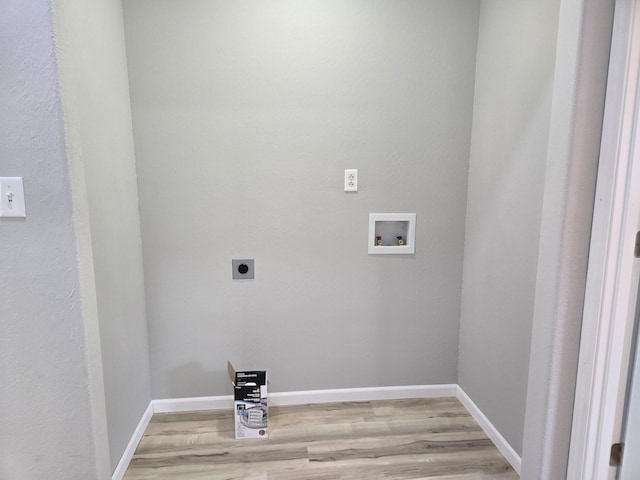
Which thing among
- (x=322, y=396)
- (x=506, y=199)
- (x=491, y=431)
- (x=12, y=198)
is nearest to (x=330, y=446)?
(x=322, y=396)

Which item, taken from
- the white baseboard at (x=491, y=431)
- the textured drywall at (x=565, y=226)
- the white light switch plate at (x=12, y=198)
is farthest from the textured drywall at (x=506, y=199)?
the white light switch plate at (x=12, y=198)

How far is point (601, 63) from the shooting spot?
110 cm

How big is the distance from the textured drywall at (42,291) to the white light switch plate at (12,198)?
0.02 meters

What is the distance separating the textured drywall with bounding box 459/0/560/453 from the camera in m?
1.54

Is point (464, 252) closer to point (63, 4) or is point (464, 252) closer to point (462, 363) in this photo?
point (462, 363)

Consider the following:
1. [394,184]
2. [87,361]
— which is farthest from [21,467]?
[394,184]

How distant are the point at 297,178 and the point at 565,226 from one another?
1227 mm

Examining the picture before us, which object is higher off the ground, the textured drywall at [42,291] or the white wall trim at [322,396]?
the textured drywall at [42,291]

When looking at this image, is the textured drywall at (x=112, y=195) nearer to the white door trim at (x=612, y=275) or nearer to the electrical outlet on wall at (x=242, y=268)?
the electrical outlet on wall at (x=242, y=268)

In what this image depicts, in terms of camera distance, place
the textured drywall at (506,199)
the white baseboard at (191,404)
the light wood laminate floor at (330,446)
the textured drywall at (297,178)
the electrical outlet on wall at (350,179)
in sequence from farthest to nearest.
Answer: the white baseboard at (191,404)
the electrical outlet on wall at (350,179)
the textured drywall at (297,178)
the light wood laminate floor at (330,446)
the textured drywall at (506,199)

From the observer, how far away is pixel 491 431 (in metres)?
1.89

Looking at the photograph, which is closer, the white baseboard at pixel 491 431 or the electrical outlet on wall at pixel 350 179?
the white baseboard at pixel 491 431

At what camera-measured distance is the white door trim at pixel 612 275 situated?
3.50 feet

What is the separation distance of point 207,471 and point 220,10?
7.02 feet
